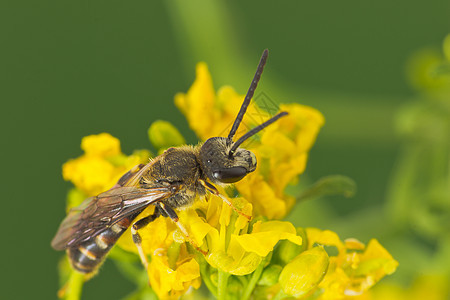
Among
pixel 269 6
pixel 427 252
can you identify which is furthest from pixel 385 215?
pixel 269 6

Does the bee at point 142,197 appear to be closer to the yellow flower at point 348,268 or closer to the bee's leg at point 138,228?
the bee's leg at point 138,228

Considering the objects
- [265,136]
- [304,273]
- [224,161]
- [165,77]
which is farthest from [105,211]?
[165,77]

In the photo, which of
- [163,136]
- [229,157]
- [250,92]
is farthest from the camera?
[163,136]

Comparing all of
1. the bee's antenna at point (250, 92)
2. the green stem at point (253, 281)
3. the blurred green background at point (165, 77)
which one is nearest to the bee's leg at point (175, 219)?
the green stem at point (253, 281)

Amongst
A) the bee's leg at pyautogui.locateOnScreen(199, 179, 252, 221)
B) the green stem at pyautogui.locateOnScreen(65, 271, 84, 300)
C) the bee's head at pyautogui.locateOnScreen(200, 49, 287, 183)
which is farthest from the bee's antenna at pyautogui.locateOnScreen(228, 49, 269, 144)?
the green stem at pyautogui.locateOnScreen(65, 271, 84, 300)

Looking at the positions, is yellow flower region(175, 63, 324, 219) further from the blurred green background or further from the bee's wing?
the blurred green background

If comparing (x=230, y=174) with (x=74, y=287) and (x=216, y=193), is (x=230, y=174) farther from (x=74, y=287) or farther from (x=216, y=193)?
(x=74, y=287)

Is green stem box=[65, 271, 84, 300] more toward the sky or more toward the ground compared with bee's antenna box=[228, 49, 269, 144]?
more toward the ground

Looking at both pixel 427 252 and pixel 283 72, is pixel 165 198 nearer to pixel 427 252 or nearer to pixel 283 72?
pixel 427 252
